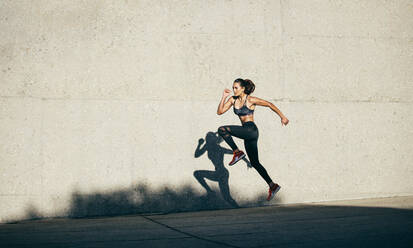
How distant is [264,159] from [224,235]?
3.66 m

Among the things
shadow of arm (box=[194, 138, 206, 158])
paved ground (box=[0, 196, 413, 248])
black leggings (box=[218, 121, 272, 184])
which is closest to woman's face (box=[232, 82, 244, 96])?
black leggings (box=[218, 121, 272, 184])

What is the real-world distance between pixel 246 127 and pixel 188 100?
66.3 inches

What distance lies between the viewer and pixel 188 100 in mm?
7754

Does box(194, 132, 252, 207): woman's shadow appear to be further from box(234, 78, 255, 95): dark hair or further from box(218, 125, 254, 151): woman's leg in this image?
box(218, 125, 254, 151): woman's leg

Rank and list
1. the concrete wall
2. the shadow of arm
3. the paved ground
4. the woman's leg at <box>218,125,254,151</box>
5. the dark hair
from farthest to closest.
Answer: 1. the shadow of arm
2. the concrete wall
3. the dark hair
4. the woman's leg at <box>218,125,254,151</box>
5. the paved ground

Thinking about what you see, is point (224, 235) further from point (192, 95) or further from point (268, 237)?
point (192, 95)

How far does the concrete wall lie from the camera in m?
7.16

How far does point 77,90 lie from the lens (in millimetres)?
7352

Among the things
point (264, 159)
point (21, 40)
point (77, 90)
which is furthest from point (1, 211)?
point (264, 159)

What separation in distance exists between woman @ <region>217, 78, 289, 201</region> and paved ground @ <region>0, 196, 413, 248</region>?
84 cm

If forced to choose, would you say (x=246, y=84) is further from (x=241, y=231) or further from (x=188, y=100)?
(x=241, y=231)

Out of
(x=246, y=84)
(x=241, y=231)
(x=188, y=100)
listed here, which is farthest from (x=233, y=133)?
(x=241, y=231)

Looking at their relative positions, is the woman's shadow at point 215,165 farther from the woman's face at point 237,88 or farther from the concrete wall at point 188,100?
the woman's face at point 237,88

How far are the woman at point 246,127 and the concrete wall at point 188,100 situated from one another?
1.02 meters
